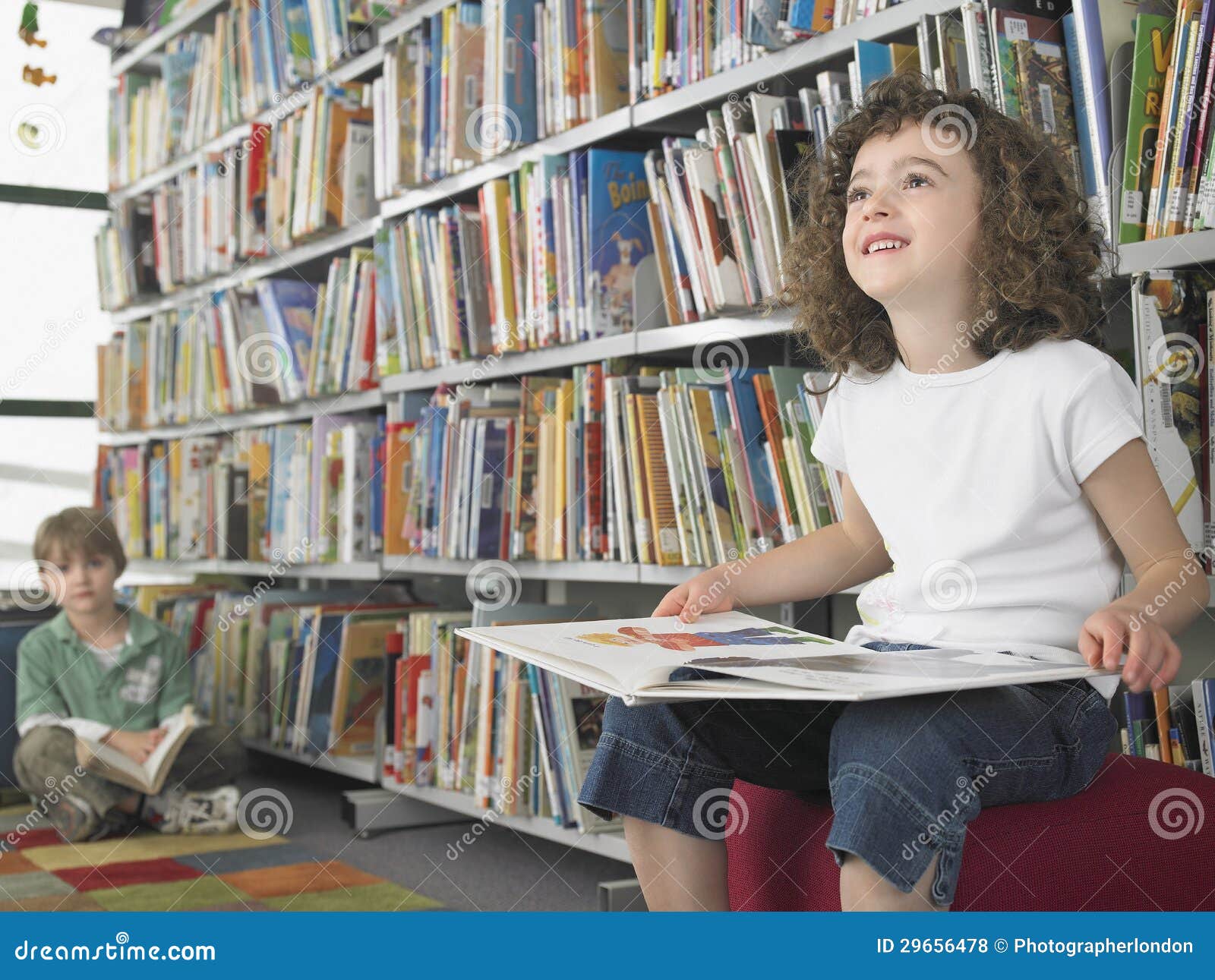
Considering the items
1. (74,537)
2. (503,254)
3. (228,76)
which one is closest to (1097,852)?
(503,254)

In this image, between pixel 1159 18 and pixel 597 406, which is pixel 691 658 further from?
pixel 597 406

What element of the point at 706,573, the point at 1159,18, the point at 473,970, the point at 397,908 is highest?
the point at 1159,18

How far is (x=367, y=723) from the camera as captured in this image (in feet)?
9.12

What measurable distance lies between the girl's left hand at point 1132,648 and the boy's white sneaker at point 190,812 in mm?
2018

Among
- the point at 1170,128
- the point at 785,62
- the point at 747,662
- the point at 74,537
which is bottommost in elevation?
the point at 747,662

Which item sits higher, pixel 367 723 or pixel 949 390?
pixel 949 390

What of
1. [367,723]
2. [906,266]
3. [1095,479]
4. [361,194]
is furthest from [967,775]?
[361,194]

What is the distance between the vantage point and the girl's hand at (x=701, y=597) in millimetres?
1249

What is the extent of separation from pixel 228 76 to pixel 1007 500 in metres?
2.86

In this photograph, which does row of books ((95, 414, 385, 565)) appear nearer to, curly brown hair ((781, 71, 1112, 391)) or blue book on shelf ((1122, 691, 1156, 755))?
curly brown hair ((781, 71, 1112, 391))

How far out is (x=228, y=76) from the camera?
11.3 ft

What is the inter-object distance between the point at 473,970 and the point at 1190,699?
78 centimetres

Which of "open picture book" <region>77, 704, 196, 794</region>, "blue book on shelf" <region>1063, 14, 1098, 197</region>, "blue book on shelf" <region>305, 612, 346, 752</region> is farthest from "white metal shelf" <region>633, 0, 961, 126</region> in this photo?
"open picture book" <region>77, 704, 196, 794</region>

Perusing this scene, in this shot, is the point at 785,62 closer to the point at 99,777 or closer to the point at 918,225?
the point at 918,225
